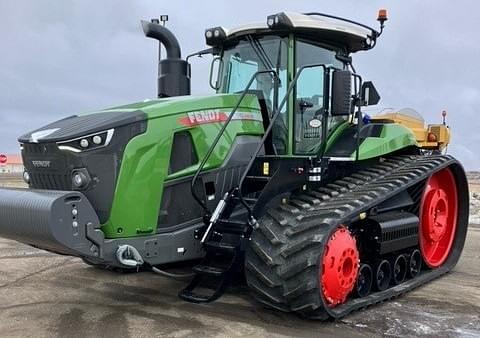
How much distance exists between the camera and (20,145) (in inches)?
206

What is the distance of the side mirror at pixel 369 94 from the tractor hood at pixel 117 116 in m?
1.30

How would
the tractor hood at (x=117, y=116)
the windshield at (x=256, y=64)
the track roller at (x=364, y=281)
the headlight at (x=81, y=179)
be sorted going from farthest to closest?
the windshield at (x=256, y=64)
the track roller at (x=364, y=281)
the tractor hood at (x=117, y=116)
the headlight at (x=81, y=179)

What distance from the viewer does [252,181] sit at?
19.0ft

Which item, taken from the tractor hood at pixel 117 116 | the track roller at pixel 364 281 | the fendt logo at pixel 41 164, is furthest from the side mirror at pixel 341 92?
the fendt logo at pixel 41 164

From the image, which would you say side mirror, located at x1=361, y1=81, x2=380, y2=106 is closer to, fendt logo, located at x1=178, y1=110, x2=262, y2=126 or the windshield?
the windshield

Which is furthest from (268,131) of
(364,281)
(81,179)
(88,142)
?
(364,281)

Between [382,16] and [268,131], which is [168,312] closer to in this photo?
[268,131]

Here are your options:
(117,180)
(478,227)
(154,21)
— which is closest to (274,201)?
(117,180)

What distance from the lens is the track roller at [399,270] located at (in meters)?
6.46

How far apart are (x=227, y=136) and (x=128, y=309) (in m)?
1.95

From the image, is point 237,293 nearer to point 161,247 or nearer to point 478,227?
point 161,247

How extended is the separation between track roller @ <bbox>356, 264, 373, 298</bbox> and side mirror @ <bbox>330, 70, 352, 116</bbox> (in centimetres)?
164

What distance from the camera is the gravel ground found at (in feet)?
16.1

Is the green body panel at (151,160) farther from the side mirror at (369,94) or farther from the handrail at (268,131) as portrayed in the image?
the side mirror at (369,94)
